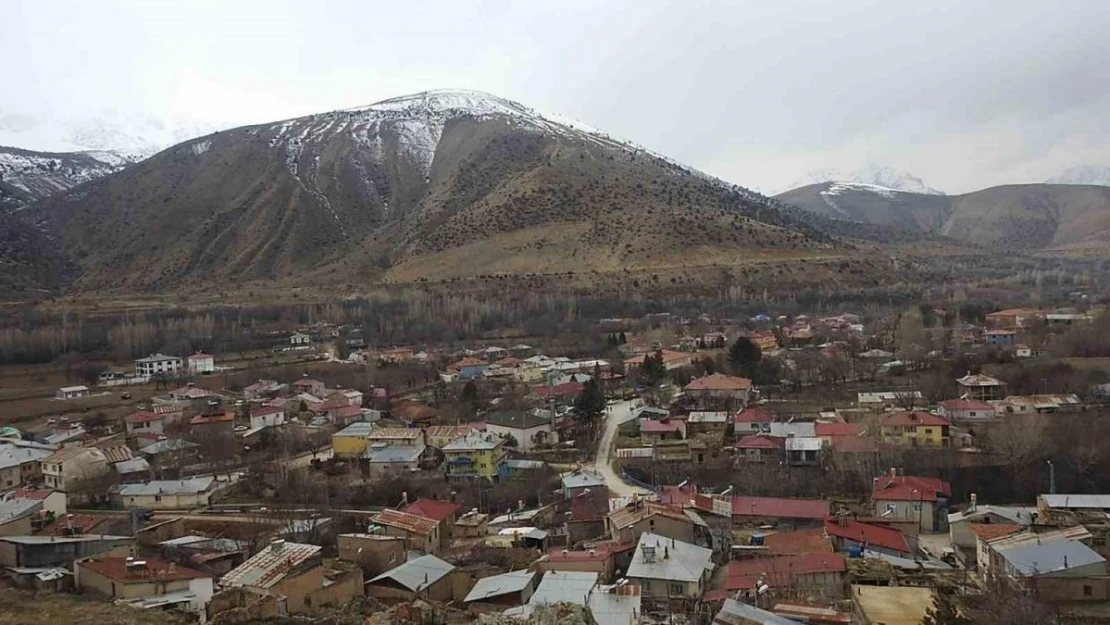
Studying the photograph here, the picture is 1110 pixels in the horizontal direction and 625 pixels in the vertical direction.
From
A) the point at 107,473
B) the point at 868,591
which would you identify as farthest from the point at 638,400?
the point at 868,591

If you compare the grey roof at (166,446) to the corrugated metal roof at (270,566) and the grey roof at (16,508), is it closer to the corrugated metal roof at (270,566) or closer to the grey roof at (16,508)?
the grey roof at (16,508)

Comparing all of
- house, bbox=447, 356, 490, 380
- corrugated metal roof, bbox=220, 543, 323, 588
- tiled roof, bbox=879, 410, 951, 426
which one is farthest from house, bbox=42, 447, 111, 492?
tiled roof, bbox=879, 410, 951, 426

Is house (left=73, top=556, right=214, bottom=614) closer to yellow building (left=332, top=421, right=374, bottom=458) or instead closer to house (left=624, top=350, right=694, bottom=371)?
yellow building (left=332, top=421, right=374, bottom=458)

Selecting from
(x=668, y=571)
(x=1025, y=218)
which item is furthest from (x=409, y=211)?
(x=1025, y=218)

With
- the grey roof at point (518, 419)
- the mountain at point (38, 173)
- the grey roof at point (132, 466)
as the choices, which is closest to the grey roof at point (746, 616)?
the grey roof at point (518, 419)

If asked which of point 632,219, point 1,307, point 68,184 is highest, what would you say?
point 68,184

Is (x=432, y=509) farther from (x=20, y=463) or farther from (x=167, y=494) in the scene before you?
(x=20, y=463)

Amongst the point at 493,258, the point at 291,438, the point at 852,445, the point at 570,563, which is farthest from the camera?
the point at 493,258

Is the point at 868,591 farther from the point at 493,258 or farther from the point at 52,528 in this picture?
the point at 493,258
